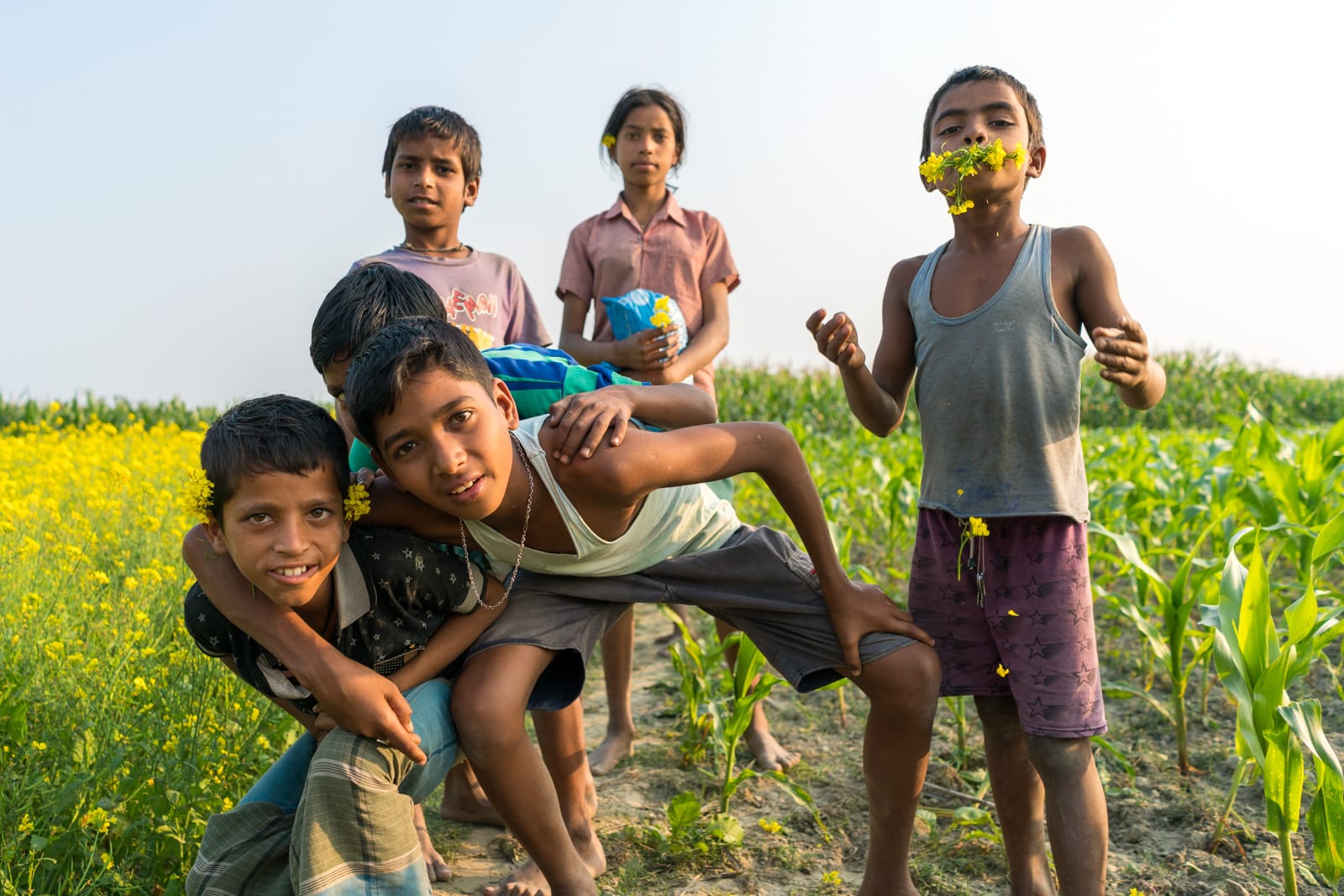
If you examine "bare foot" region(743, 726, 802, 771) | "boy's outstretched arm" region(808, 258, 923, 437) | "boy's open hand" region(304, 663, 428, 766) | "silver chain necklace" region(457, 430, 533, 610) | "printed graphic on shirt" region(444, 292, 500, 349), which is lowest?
"bare foot" region(743, 726, 802, 771)

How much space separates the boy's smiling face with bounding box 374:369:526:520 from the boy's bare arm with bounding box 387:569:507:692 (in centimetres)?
25

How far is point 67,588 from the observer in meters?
3.27

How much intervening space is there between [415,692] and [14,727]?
112 centimetres

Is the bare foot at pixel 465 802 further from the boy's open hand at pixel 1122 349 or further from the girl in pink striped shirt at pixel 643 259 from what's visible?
the boy's open hand at pixel 1122 349

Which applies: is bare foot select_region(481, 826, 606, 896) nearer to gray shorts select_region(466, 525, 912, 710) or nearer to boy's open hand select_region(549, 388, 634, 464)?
gray shorts select_region(466, 525, 912, 710)

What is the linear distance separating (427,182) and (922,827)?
2251 mm

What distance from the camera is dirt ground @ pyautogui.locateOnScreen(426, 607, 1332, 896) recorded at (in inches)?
97.0

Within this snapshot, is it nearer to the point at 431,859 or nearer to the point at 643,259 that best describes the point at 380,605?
the point at 431,859

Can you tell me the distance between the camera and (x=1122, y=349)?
193 cm

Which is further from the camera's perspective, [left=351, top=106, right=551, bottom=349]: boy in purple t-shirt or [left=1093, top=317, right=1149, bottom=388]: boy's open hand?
[left=351, top=106, right=551, bottom=349]: boy in purple t-shirt

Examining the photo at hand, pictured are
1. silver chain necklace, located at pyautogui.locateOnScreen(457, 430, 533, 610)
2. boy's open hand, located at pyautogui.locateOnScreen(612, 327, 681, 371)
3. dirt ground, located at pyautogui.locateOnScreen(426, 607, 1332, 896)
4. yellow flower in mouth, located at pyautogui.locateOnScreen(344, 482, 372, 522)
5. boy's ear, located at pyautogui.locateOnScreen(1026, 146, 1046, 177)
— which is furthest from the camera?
boy's open hand, located at pyautogui.locateOnScreen(612, 327, 681, 371)

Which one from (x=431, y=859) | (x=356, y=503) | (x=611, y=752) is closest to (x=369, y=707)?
(x=356, y=503)

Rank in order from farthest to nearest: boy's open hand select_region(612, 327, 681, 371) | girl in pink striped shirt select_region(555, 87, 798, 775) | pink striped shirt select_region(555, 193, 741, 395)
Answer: pink striped shirt select_region(555, 193, 741, 395)
girl in pink striped shirt select_region(555, 87, 798, 775)
boy's open hand select_region(612, 327, 681, 371)

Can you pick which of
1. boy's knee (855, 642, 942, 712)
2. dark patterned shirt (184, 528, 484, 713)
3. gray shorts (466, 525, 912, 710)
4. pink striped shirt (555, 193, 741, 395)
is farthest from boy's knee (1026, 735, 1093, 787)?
pink striped shirt (555, 193, 741, 395)
